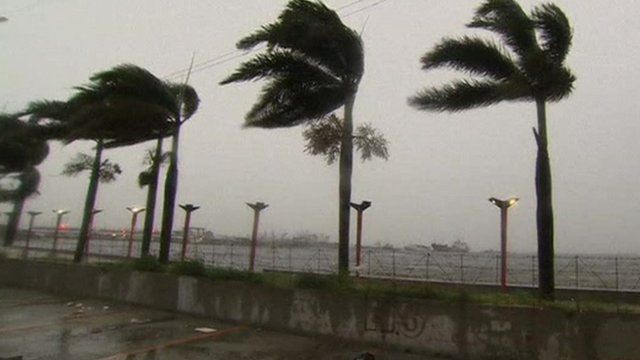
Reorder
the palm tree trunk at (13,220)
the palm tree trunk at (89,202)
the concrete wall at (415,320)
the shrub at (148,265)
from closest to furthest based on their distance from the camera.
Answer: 1. the concrete wall at (415,320)
2. the shrub at (148,265)
3. the palm tree trunk at (89,202)
4. the palm tree trunk at (13,220)

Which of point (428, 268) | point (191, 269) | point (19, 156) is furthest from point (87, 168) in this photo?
point (428, 268)

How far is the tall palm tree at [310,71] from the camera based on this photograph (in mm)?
12545

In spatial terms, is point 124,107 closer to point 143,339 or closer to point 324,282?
point 143,339

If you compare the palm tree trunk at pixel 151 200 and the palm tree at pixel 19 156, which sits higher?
the palm tree at pixel 19 156

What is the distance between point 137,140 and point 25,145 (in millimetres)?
10116

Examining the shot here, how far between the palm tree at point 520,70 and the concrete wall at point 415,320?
230cm

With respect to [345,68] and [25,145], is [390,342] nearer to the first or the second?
[345,68]

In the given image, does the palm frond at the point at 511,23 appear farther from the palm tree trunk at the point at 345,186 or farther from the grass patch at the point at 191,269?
the grass patch at the point at 191,269

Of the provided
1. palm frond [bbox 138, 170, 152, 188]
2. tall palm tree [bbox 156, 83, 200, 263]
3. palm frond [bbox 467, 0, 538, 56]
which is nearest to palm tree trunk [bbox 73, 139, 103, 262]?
palm frond [bbox 138, 170, 152, 188]

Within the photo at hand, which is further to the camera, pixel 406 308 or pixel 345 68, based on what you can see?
pixel 345 68

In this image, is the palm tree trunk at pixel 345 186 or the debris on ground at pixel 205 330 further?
Answer: the palm tree trunk at pixel 345 186

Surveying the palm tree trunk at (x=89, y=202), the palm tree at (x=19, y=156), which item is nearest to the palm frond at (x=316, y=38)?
the palm tree trunk at (x=89, y=202)

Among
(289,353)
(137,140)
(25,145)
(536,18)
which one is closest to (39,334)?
(289,353)

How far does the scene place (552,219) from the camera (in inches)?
418
